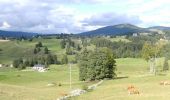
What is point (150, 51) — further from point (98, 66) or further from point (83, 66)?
point (83, 66)

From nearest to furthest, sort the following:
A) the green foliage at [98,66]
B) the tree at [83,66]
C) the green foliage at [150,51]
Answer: the green foliage at [98,66] → the tree at [83,66] → the green foliage at [150,51]

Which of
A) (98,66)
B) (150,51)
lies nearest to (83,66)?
(98,66)

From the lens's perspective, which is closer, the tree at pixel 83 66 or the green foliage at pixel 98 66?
the green foliage at pixel 98 66

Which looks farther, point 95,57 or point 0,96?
point 95,57

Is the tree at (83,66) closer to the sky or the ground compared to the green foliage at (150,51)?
closer to the ground

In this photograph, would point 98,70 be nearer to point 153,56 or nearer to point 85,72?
point 85,72

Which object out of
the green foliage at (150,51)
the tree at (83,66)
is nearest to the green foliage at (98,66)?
the tree at (83,66)

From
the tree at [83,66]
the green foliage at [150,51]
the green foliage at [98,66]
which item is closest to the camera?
the green foliage at [98,66]

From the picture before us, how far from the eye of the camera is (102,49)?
419ft

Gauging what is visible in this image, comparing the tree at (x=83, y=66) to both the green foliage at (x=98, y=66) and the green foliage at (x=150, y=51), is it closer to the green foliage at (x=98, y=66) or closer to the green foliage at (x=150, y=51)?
the green foliage at (x=98, y=66)

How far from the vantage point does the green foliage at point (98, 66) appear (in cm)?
11975

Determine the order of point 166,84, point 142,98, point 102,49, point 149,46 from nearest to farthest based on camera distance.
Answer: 1. point 142,98
2. point 166,84
3. point 102,49
4. point 149,46

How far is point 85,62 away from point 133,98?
75.2m

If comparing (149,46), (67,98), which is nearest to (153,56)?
(149,46)
